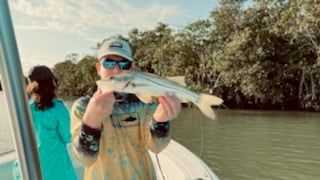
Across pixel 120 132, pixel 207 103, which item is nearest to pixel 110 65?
pixel 120 132

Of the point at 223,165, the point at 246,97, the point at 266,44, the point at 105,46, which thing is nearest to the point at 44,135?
the point at 105,46

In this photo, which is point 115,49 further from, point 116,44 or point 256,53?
point 256,53

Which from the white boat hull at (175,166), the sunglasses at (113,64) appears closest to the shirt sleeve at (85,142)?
the sunglasses at (113,64)

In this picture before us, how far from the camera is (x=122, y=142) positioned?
1.24 m

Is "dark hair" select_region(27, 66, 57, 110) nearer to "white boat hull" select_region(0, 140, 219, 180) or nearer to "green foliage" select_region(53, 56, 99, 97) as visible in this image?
"white boat hull" select_region(0, 140, 219, 180)

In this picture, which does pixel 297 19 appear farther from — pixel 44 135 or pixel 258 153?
pixel 44 135

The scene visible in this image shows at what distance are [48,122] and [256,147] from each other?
8.79m

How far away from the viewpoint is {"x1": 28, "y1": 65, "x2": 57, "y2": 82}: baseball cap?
1.80 meters

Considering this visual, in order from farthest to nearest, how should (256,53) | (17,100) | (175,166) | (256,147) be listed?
(256,53), (256,147), (175,166), (17,100)

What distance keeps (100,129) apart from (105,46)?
25 cm

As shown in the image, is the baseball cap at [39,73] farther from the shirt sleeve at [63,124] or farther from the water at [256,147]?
the water at [256,147]

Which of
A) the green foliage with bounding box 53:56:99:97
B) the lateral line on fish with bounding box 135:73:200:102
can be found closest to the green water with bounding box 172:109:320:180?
the lateral line on fish with bounding box 135:73:200:102

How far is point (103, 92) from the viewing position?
1.06m

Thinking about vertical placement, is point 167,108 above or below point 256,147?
above
